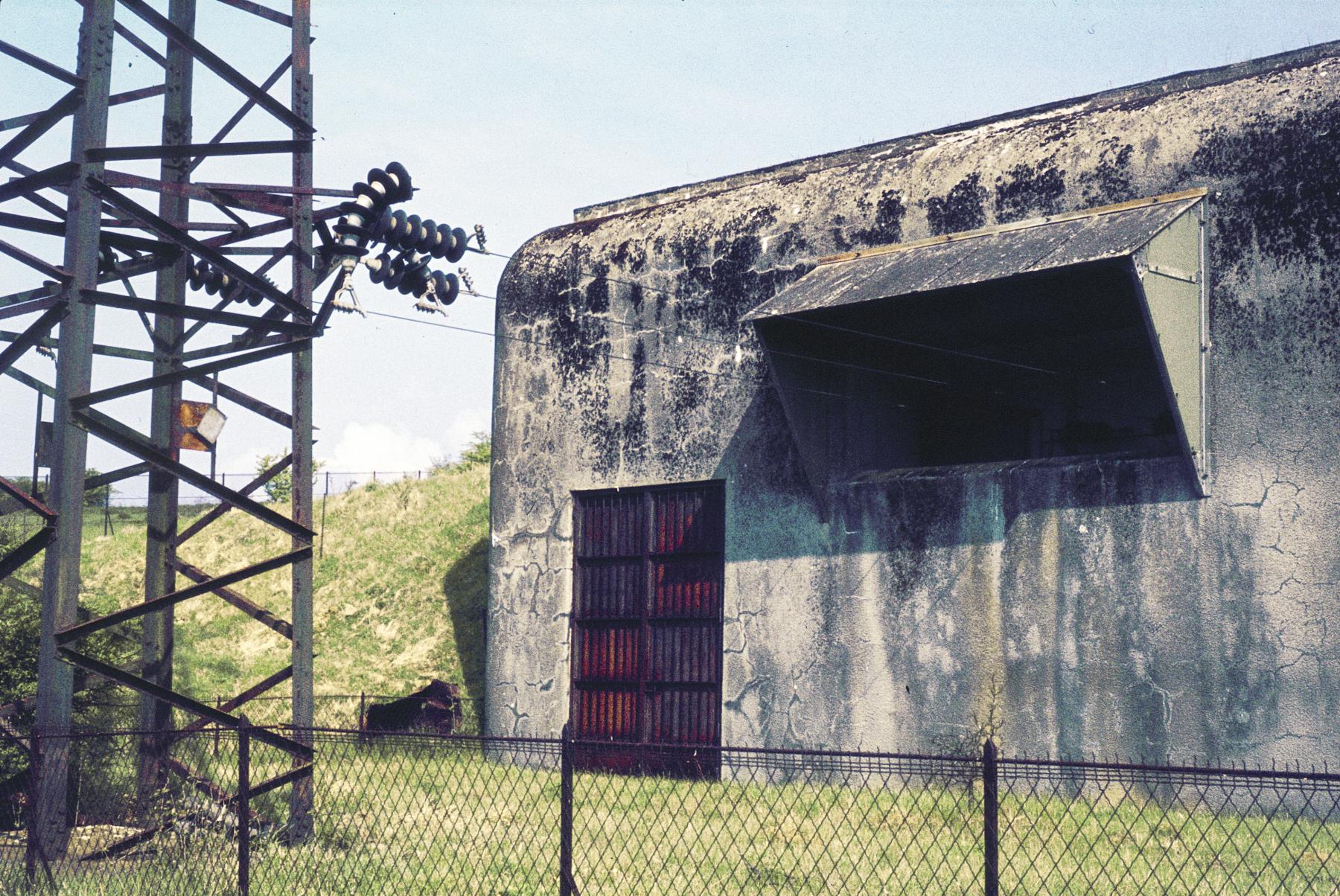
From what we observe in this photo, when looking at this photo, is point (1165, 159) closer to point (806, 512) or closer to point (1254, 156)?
point (1254, 156)

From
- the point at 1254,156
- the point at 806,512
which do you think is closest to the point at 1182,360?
the point at 1254,156

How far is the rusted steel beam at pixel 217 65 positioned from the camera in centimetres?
1187

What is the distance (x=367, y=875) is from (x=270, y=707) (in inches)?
463

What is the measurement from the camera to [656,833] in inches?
469

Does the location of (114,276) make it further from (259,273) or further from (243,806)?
(243,806)

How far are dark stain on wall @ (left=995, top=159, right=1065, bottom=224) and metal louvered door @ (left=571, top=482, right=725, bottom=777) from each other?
4421 mm

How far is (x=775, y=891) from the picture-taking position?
9.66 metres

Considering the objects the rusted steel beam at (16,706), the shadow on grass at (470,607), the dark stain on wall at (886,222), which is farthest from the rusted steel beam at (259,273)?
the shadow on grass at (470,607)

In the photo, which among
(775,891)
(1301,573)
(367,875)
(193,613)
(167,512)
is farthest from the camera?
(193,613)

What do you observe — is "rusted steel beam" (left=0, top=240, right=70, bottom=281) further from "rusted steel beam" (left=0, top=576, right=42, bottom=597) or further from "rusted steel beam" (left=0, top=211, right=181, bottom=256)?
"rusted steel beam" (left=0, top=576, right=42, bottom=597)

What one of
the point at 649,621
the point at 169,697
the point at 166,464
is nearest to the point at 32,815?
the point at 169,697

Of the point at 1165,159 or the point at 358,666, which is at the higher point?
the point at 1165,159

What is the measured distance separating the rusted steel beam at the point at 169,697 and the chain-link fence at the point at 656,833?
0.31 m

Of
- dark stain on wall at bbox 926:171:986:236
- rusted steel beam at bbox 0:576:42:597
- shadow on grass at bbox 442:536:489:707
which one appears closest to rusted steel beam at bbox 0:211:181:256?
rusted steel beam at bbox 0:576:42:597
